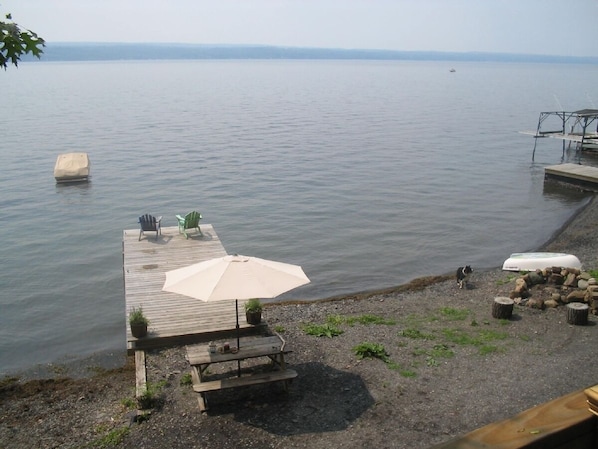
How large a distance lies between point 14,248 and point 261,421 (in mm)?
18303

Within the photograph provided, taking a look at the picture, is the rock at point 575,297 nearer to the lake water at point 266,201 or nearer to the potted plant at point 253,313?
the lake water at point 266,201

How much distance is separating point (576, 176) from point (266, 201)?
17258 millimetres

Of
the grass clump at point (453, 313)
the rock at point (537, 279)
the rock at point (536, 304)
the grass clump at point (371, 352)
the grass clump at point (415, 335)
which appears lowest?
the grass clump at point (453, 313)

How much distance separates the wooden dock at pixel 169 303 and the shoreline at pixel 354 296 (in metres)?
1.75

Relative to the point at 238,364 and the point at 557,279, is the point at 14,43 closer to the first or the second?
the point at 238,364

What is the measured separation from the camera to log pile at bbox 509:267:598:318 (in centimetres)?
1412

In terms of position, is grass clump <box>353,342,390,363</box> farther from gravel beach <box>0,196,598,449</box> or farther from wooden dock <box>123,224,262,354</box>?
wooden dock <box>123,224,262,354</box>

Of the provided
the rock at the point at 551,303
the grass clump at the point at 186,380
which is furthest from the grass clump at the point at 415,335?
the grass clump at the point at 186,380

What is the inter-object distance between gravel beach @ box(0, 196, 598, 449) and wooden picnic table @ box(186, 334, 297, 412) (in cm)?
33

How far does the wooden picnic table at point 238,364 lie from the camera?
33.2 feet

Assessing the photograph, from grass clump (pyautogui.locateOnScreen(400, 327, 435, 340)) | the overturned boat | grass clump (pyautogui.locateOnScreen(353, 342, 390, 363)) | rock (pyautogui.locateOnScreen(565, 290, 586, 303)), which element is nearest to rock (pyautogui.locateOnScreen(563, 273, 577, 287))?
rock (pyautogui.locateOnScreen(565, 290, 586, 303))

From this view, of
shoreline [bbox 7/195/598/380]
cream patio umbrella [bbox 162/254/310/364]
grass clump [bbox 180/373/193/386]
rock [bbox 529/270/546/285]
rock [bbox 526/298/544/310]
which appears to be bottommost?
shoreline [bbox 7/195/598/380]

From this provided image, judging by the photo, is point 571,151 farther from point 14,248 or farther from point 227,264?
point 227,264

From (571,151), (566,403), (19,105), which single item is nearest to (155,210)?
(566,403)
